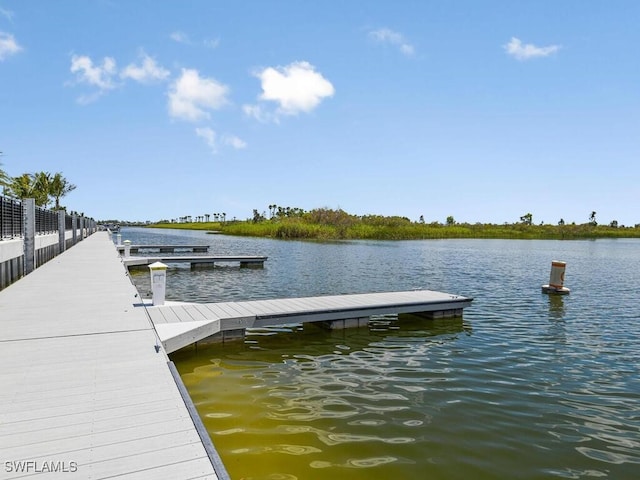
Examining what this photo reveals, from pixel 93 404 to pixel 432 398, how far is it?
180 inches

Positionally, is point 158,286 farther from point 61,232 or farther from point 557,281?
point 61,232

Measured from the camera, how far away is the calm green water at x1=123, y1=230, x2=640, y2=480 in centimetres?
458

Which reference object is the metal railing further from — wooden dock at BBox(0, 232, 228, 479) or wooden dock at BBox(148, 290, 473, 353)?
wooden dock at BBox(148, 290, 473, 353)

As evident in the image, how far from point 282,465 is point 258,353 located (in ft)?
13.0

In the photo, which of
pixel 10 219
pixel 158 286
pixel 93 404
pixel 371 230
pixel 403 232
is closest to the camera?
pixel 93 404

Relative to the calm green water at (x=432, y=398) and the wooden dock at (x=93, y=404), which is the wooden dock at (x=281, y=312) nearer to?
the calm green water at (x=432, y=398)

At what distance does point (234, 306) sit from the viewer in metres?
9.83

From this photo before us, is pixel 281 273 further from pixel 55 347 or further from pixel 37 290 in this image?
pixel 55 347

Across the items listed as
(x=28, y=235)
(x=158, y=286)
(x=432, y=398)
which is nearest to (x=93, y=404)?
(x=432, y=398)

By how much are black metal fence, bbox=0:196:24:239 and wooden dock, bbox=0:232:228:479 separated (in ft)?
16.4

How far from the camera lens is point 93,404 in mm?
4070

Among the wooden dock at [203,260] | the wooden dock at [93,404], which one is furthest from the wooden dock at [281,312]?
the wooden dock at [203,260]

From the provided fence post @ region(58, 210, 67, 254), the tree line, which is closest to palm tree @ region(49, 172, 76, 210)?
the tree line

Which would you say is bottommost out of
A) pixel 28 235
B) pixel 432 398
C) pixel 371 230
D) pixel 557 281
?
pixel 432 398
